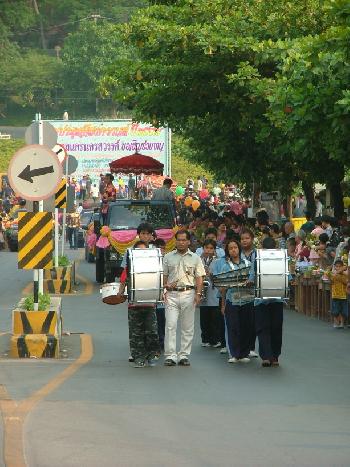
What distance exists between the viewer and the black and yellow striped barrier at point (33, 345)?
1928 cm

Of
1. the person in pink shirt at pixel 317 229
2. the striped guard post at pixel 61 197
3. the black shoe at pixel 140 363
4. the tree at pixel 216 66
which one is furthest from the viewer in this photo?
the tree at pixel 216 66

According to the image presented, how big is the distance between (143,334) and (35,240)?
210 centimetres

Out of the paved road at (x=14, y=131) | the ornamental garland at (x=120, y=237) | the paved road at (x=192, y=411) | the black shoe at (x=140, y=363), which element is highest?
the paved road at (x=14, y=131)

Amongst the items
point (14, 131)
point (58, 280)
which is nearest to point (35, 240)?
point (58, 280)

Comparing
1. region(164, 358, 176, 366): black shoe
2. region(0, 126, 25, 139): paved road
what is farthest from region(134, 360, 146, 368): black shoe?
region(0, 126, 25, 139): paved road

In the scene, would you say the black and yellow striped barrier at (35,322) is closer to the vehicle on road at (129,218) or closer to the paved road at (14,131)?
the vehicle on road at (129,218)

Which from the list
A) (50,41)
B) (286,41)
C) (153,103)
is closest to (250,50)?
(286,41)

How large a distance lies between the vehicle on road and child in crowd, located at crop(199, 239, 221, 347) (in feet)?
40.1

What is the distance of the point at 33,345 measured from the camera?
63.3 feet

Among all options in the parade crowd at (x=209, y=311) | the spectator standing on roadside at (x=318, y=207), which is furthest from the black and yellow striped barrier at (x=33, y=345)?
the spectator standing on roadside at (x=318, y=207)

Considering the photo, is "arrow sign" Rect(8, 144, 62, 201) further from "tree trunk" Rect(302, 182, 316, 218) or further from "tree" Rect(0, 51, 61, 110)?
"tree" Rect(0, 51, 61, 110)

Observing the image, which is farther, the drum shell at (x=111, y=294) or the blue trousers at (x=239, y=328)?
the blue trousers at (x=239, y=328)

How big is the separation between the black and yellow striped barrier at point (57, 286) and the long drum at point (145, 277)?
14139 millimetres

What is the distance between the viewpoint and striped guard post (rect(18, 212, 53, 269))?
19609 mm
